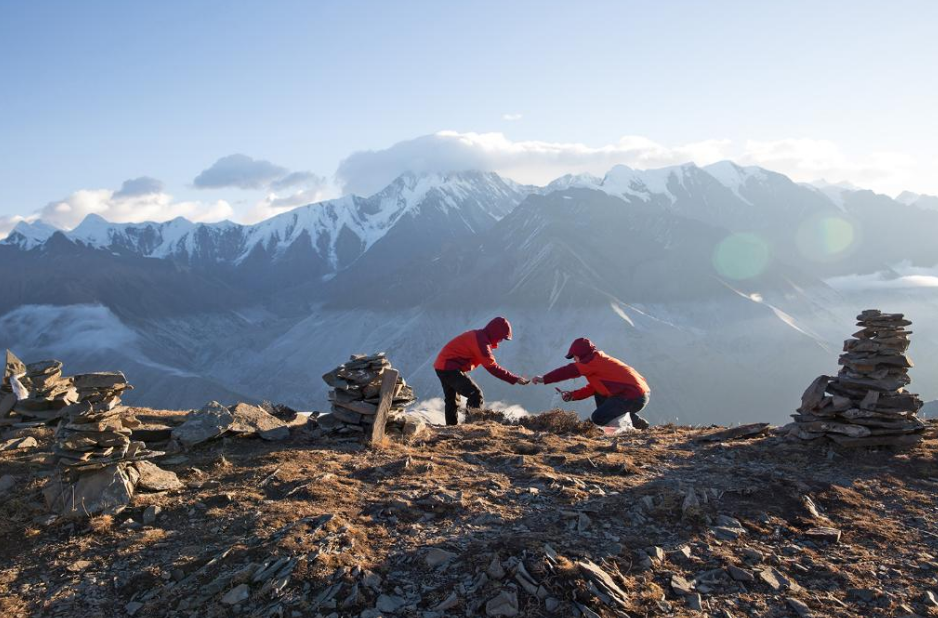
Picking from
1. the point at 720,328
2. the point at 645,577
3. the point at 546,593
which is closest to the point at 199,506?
the point at 546,593

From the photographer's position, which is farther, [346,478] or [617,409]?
[617,409]

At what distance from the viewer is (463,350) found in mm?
14398

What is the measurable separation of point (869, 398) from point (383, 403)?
9611 mm

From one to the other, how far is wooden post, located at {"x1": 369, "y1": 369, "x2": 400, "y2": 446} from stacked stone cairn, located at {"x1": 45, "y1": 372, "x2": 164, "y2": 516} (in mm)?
4153

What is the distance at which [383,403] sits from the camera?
1193cm

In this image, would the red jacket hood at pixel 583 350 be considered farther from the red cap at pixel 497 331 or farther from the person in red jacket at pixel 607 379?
the red cap at pixel 497 331

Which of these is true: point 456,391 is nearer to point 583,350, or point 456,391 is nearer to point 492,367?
point 492,367

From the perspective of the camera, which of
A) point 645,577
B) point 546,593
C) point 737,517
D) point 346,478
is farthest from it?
point 346,478

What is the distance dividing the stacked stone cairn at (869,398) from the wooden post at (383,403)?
830cm

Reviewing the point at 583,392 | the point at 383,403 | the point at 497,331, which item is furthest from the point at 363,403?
the point at 583,392

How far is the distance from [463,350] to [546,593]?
342 inches

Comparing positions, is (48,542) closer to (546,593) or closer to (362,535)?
(362,535)

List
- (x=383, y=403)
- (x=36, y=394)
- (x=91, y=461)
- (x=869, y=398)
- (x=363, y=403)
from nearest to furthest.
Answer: (x=91, y=461) → (x=869, y=398) → (x=383, y=403) → (x=363, y=403) → (x=36, y=394)

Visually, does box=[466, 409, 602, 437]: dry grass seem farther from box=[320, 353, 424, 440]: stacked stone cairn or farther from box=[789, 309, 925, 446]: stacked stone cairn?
box=[789, 309, 925, 446]: stacked stone cairn
